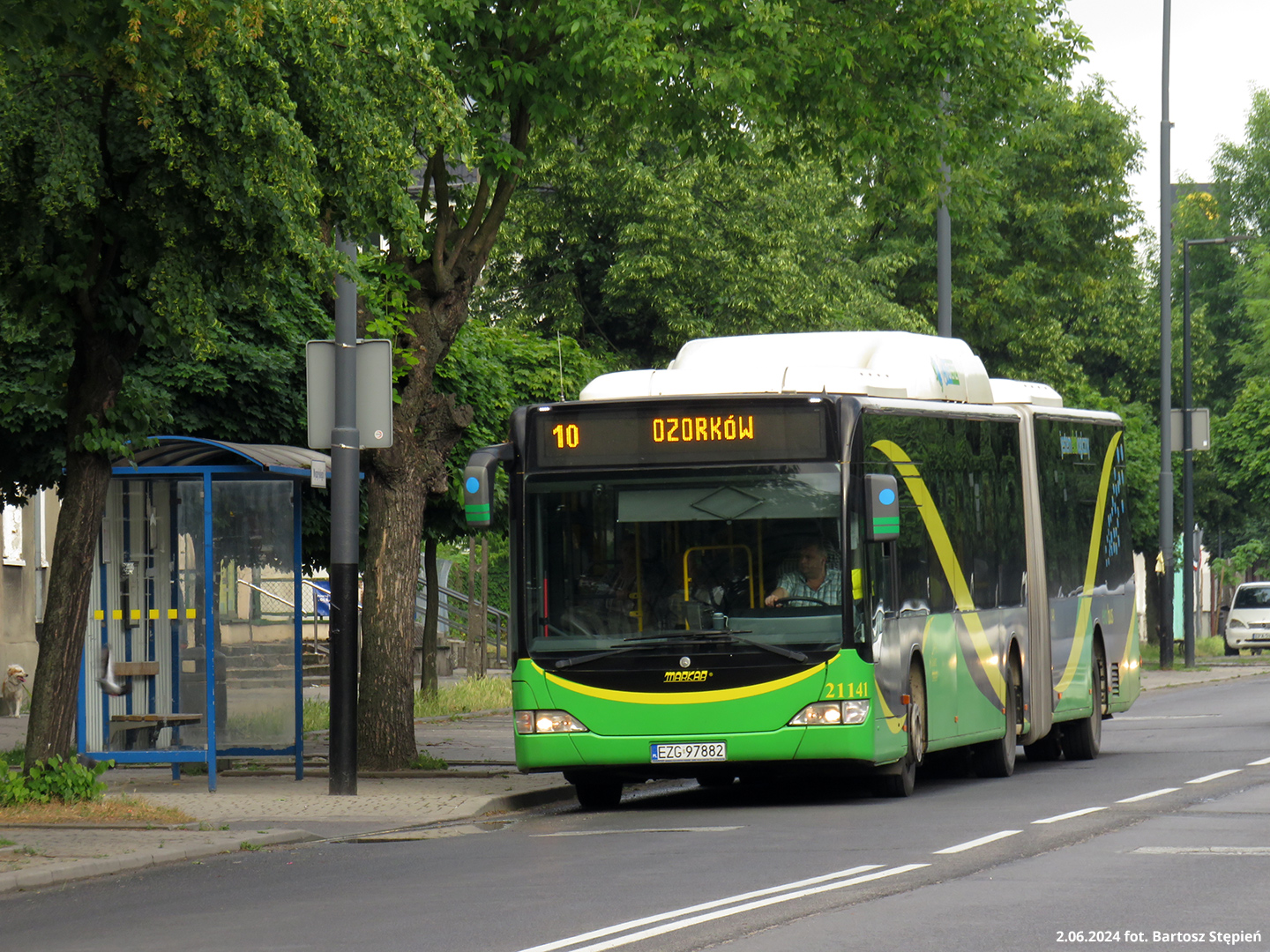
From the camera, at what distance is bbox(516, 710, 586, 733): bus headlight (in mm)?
14547

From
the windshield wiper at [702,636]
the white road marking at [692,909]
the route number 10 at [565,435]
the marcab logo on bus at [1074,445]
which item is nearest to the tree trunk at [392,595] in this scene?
the route number 10 at [565,435]

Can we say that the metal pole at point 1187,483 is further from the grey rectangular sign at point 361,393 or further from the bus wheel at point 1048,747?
the grey rectangular sign at point 361,393

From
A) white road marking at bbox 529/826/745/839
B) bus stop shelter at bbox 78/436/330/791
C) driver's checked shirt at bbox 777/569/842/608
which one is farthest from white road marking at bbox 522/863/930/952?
bus stop shelter at bbox 78/436/330/791

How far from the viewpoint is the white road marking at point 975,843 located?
11.2m

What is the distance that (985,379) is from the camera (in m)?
18.3

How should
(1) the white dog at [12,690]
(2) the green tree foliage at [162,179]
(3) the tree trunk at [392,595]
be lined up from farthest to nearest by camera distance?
1. (1) the white dog at [12,690]
2. (3) the tree trunk at [392,595]
3. (2) the green tree foliage at [162,179]

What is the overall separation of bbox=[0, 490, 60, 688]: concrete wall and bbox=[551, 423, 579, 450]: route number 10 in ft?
55.1

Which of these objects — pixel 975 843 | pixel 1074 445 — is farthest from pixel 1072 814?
pixel 1074 445

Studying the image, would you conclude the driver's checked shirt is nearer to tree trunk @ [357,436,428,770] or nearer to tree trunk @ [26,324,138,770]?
tree trunk @ [357,436,428,770]

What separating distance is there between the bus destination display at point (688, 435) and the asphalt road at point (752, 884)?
2.44 metres

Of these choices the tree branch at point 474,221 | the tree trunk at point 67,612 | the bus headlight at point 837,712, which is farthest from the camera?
the tree branch at point 474,221

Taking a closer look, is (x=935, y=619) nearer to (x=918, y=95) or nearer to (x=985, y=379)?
(x=985, y=379)

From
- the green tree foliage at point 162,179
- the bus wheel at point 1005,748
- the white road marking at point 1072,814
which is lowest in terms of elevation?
the white road marking at point 1072,814

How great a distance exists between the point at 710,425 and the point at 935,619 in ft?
8.66
